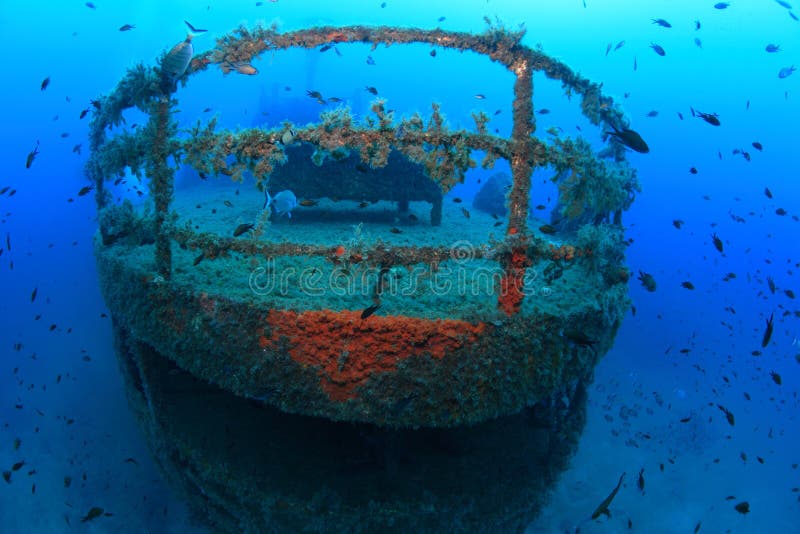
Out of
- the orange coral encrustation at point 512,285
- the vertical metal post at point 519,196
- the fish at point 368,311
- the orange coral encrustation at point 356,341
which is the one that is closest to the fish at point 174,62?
the orange coral encrustation at point 356,341

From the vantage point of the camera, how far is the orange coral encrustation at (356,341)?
9.69ft

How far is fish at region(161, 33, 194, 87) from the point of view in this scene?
3.36 m

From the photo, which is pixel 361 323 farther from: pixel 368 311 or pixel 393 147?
pixel 393 147

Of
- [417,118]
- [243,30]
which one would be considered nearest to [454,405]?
[417,118]

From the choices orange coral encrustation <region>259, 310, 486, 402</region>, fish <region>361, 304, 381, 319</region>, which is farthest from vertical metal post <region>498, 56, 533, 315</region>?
fish <region>361, 304, 381, 319</region>

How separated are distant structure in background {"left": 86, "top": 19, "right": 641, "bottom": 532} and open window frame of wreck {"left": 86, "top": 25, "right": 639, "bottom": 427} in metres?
0.02

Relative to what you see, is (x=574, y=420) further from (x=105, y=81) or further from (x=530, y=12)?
(x=105, y=81)

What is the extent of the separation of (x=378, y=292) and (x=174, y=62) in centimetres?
256

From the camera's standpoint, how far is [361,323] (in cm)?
294

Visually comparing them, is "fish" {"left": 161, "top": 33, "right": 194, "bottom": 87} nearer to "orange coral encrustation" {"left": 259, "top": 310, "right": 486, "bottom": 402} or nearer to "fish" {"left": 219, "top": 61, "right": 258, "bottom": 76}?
"fish" {"left": 219, "top": 61, "right": 258, "bottom": 76}

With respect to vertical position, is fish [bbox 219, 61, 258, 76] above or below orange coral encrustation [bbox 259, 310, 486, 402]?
above

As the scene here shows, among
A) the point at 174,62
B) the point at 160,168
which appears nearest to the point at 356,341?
the point at 160,168

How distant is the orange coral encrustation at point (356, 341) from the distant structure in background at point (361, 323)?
1cm

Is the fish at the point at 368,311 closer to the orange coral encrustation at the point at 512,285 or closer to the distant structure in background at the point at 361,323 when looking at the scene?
the distant structure in background at the point at 361,323
